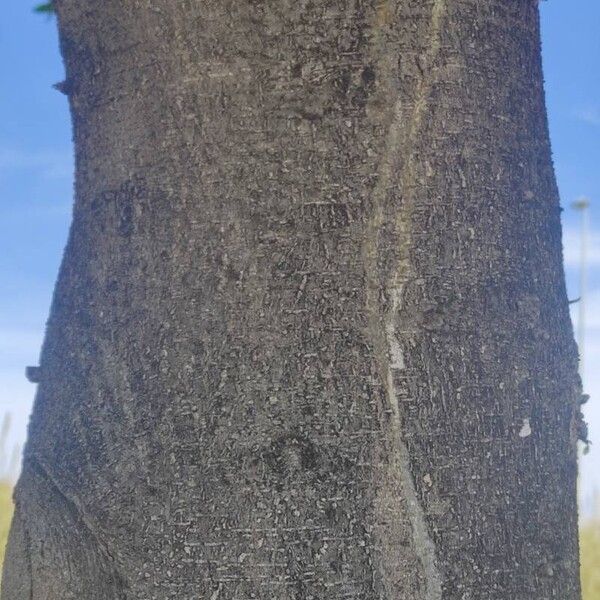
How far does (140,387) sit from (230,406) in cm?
13

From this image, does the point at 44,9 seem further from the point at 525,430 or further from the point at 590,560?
the point at 590,560

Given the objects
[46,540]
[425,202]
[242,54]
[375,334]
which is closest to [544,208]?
[425,202]

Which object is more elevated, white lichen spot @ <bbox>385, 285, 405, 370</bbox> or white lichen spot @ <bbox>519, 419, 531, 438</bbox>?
white lichen spot @ <bbox>385, 285, 405, 370</bbox>

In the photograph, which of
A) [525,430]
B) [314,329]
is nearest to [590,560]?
[525,430]

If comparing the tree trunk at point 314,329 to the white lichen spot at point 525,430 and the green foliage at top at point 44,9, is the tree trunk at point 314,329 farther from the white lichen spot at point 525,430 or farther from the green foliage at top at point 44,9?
the green foliage at top at point 44,9

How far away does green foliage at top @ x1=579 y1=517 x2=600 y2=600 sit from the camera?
511 cm

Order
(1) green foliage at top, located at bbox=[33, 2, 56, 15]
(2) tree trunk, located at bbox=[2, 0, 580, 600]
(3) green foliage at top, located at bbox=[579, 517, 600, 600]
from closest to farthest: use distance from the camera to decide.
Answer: (2) tree trunk, located at bbox=[2, 0, 580, 600], (1) green foliage at top, located at bbox=[33, 2, 56, 15], (3) green foliage at top, located at bbox=[579, 517, 600, 600]

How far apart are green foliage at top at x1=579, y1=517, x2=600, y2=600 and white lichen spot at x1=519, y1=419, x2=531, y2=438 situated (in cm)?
399

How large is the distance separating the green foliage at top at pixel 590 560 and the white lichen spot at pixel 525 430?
399cm

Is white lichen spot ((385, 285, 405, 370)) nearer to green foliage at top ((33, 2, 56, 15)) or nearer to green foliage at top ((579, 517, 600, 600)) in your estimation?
green foliage at top ((33, 2, 56, 15))

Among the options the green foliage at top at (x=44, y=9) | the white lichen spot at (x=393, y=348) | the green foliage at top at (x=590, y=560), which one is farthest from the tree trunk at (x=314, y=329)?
the green foliage at top at (x=590, y=560)

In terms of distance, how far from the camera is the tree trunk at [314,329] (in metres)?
1.02

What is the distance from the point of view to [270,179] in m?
1.06

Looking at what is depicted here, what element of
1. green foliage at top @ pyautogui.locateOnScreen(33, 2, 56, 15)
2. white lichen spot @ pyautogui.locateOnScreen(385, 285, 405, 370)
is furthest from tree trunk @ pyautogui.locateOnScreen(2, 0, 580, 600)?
green foliage at top @ pyautogui.locateOnScreen(33, 2, 56, 15)
